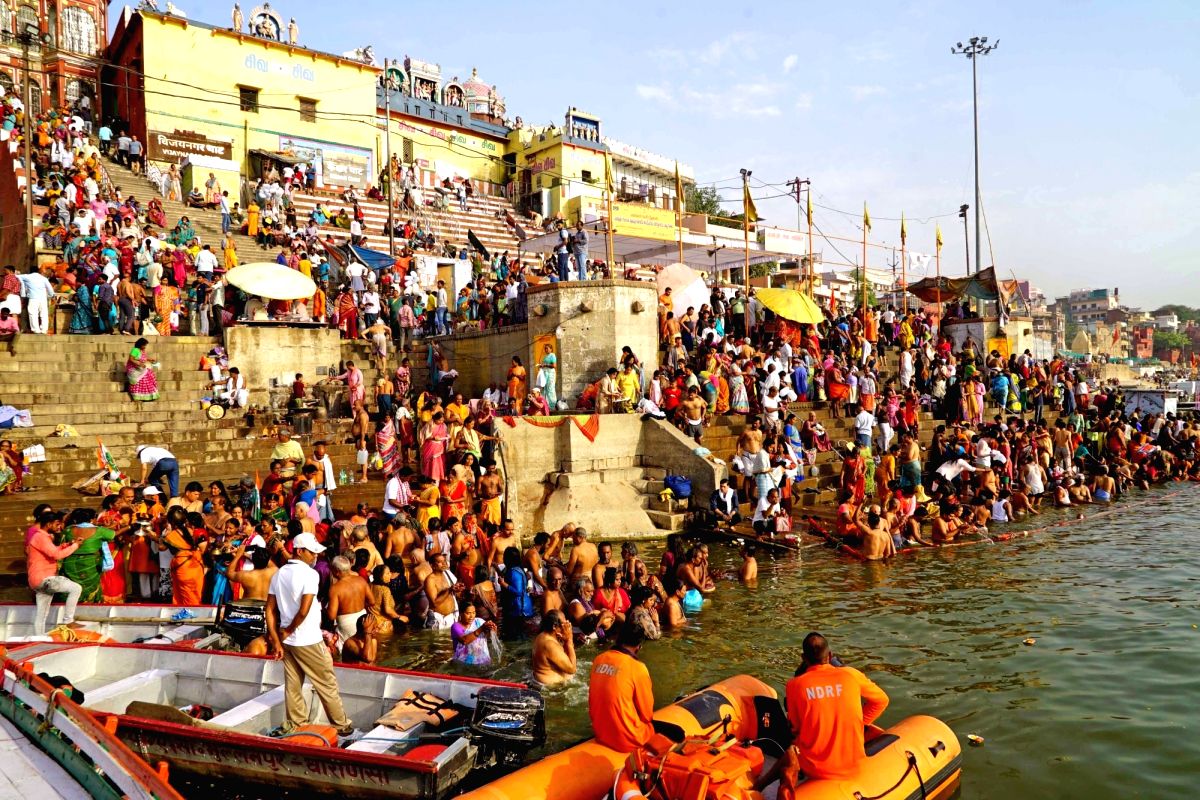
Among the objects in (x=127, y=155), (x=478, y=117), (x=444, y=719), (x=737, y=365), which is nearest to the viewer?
(x=444, y=719)

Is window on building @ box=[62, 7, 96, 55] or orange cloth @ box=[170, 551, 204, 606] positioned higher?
window on building @ box=[62, 7, 96, 55]

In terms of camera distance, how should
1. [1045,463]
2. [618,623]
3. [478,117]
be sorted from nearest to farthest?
[618,623] < [1045,463] < [478,117]

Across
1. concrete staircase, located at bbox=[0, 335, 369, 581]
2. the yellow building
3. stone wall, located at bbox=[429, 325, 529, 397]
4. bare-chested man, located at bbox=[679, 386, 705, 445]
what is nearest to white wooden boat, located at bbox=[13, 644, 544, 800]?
concrete staircase, located at bbox=[0, 335, 369, 581]

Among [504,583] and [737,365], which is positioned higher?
[737,365]

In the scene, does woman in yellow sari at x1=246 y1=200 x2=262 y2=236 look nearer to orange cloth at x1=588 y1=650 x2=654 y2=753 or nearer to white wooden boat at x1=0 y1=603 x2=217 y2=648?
white wooden boat at x1=0 y1=603 x2=217 y2=648

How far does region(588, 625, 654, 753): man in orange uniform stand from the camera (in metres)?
5.80

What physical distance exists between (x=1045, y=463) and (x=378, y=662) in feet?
52.0

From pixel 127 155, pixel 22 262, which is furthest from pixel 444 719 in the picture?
pixel 127 155

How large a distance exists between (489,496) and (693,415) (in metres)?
4.74

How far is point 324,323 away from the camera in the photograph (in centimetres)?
1792

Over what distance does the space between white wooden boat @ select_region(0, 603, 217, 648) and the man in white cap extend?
248cm

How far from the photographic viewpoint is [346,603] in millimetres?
8773

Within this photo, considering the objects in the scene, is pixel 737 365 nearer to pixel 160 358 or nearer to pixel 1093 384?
pixel 160 358

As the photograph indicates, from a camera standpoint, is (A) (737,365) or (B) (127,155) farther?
(B) (127,155)
